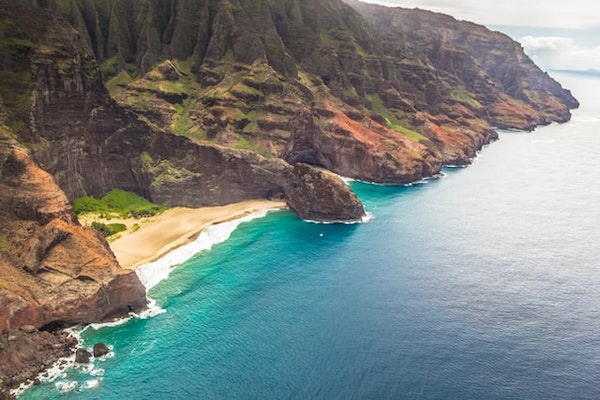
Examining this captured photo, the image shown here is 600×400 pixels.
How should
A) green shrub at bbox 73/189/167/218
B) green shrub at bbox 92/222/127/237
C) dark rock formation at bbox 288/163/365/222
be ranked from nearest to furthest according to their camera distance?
1. green shrub at bbox 92/222/127/237
2. green shrub at bbox 73/189/167/218
3. dark rock formation at bbox 288/163/365/222

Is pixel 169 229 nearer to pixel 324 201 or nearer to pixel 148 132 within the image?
pixel 148 132

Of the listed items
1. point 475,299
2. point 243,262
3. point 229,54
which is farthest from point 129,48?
point 475,299

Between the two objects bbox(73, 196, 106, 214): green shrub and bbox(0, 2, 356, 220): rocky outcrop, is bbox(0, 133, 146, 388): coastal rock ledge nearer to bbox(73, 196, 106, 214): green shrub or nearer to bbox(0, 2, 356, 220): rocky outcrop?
bbox(0, 2, 356, 220): rocky outcrop

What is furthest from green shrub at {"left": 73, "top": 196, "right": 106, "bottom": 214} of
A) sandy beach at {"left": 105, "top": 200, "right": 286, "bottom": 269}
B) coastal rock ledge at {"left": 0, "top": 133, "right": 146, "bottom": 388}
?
coastal rock ledge at {"left": 0, "top": 133, "right": 146, "bottom": 388}

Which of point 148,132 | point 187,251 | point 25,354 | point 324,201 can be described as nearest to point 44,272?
point 25,354

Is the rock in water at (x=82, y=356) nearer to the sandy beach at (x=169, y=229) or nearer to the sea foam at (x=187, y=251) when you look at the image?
the sea foam at (x=187, y=251)

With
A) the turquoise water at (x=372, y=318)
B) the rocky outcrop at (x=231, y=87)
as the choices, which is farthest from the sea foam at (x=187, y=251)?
the rocky outcrop at (x=231, y=87)
